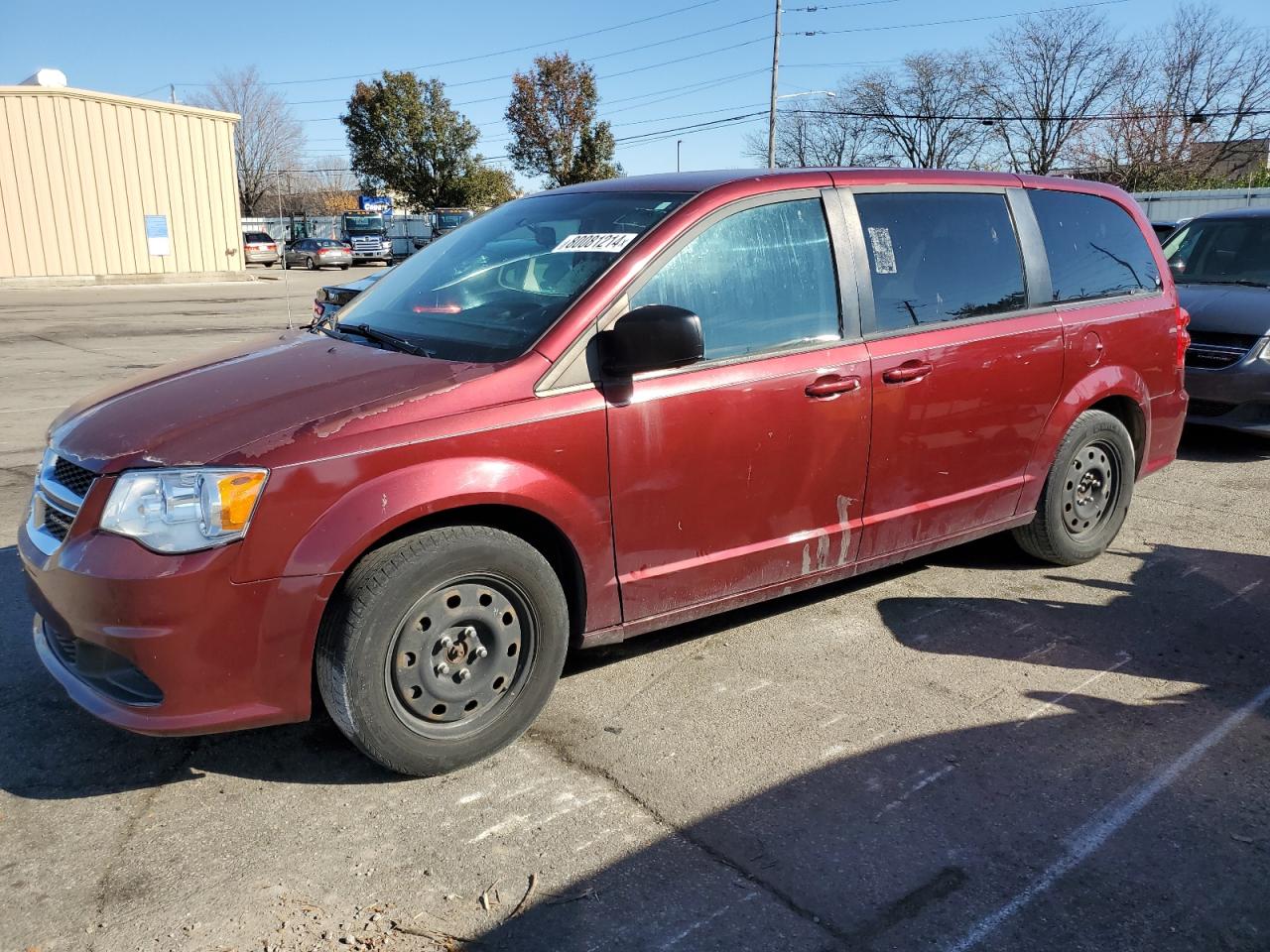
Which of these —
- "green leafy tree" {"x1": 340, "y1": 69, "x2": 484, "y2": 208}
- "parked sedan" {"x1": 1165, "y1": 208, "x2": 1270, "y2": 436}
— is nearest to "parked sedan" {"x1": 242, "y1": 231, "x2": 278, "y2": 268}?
"green leafy tree" {"x1": 340, "y1": 69, "x2": 484, "y2": 208}

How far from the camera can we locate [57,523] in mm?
3039

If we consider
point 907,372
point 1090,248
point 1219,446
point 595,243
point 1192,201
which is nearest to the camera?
point 595,243

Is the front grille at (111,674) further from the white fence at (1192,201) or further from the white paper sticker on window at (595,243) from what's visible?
the white fence at (1192,201)

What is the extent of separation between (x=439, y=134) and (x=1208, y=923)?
59.5 m

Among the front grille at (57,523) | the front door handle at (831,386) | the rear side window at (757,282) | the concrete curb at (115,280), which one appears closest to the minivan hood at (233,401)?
the front grille at (57,523)

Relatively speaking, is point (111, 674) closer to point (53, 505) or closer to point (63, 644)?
point (63, 644)

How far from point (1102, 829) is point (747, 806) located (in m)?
1.02

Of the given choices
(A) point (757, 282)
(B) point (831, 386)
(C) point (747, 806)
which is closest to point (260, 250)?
(A) point (757, 282)

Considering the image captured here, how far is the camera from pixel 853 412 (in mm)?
3896

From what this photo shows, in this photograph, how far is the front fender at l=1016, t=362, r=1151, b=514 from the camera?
15.4 feet

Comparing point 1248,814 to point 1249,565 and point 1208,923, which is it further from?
point 1249,565

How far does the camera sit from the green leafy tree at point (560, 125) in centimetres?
5650

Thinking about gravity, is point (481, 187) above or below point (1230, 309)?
above

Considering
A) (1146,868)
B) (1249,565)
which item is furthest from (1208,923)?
(1249,565)
